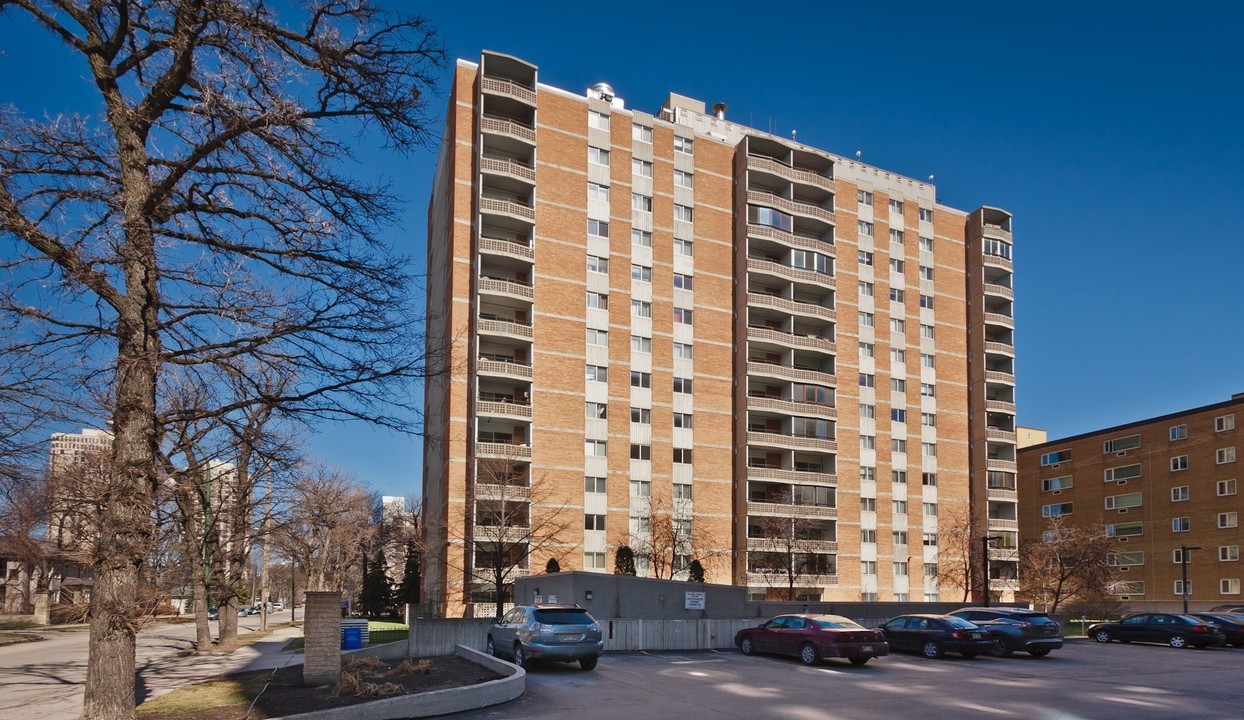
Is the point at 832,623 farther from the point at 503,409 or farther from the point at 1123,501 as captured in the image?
the point at 1123,501

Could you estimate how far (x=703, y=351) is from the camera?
62469 millimetres

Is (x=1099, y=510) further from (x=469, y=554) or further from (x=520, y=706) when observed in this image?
(x=520, y=706)

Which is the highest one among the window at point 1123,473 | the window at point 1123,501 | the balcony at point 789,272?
the balcony at point 789,272

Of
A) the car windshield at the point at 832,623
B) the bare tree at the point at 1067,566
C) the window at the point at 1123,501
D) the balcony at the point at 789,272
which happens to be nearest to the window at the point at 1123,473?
the window at the point at 1123,501

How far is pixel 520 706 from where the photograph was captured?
51.1ft

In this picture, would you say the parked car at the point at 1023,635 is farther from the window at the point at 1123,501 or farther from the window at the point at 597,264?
the window at the point at 1123,501

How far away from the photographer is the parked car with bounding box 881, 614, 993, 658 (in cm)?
2631

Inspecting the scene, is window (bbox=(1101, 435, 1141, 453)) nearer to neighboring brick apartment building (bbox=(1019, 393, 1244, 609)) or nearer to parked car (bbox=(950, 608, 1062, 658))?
neighboring brick apartment building (bbox=(1019, 393, 1244, 609))

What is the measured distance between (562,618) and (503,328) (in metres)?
34.6

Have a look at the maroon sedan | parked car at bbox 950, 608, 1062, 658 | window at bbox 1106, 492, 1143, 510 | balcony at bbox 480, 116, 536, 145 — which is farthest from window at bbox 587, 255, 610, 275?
window at bbox 1106, 492, 1143, 510

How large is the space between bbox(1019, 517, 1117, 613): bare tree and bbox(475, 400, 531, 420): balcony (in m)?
33.5

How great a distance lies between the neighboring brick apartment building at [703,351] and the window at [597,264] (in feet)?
0.51

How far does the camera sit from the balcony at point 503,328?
53938 millimetres

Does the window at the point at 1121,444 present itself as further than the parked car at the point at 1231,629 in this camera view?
Yes
